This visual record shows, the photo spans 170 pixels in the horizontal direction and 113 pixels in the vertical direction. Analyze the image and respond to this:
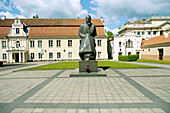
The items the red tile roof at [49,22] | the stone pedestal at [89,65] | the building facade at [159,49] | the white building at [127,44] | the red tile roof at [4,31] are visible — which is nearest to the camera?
the stone pedestal at [89,65]

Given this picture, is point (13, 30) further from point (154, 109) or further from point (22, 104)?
point (154, 109)

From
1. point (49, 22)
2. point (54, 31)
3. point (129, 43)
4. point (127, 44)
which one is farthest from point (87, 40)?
point (129, 43)

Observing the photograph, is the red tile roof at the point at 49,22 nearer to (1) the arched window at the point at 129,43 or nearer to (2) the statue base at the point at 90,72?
(1) the arched window at the point at 129,43

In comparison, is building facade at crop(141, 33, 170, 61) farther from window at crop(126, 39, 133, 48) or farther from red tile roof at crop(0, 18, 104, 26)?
red tile roof at crop(0, 18, 104, 26)

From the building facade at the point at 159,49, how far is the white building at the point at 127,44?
3.28m

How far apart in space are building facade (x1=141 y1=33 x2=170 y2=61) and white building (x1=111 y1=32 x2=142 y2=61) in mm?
3280

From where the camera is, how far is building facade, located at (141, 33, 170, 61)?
23.4 metres

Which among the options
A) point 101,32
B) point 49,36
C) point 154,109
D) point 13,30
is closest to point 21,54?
point 13,30

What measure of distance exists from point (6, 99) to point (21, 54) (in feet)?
103

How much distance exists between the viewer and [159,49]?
26.1m

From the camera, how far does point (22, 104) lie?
3.78 m

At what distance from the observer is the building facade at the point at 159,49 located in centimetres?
2342

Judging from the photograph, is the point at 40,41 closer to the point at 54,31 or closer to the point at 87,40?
the point at 54,31

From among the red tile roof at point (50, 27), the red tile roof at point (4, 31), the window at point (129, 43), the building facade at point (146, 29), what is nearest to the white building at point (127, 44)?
the window at point (129, 43)
